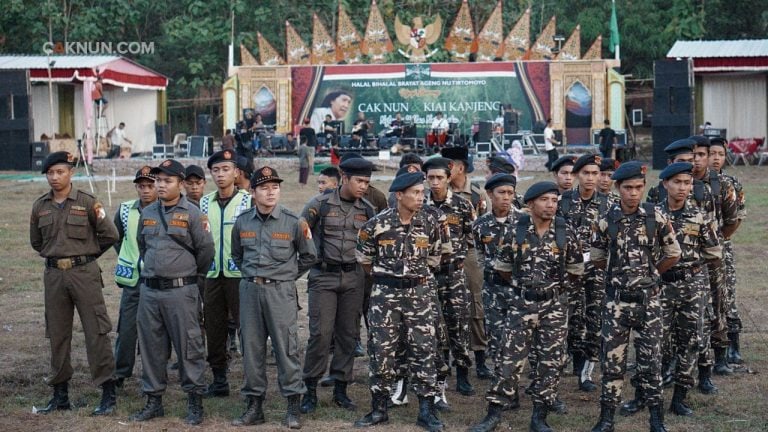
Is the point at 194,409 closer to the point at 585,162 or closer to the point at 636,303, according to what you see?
the point at 636,303

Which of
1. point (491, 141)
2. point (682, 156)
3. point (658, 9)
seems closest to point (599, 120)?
point (491, 141)

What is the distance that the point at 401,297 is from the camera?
25.5ft

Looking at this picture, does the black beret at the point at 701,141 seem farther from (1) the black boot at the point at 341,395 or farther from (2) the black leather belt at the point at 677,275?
(1) the black boot at the point at 341,395

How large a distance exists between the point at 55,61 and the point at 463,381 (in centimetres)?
2884

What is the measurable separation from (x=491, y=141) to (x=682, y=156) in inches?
914

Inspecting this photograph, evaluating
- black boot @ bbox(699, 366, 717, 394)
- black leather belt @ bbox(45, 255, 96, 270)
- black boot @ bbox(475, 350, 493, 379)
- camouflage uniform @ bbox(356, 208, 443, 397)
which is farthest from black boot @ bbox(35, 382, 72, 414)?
black boot @ bbox(699, 366, 717, 394)

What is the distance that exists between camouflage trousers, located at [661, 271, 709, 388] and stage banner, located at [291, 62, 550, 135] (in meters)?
27.2

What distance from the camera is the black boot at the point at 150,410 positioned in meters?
8.01

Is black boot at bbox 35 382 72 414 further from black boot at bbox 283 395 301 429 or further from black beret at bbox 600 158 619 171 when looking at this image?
black beret at bbox 600 158 619 171

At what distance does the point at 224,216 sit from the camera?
896cm

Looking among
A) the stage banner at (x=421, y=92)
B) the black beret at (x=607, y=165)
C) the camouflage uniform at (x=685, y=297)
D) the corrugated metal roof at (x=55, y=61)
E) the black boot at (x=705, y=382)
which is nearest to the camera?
the camouflage uniform at (x=685, y=297)

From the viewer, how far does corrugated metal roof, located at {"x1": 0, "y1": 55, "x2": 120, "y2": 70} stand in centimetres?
3462

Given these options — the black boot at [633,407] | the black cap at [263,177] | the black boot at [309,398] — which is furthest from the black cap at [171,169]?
the black boot at [633,407]

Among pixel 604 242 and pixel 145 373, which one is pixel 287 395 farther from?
pixel 604 242
